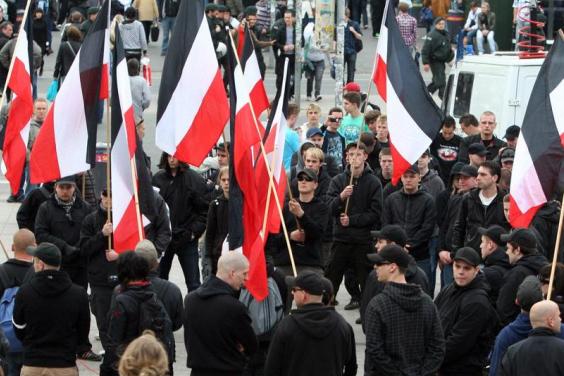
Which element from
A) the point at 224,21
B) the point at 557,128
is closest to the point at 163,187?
the point at 557,128

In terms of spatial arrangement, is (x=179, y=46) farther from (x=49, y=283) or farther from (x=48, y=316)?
(x=48, y=316)

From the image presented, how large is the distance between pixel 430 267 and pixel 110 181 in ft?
10.6

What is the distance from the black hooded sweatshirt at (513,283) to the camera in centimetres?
1037

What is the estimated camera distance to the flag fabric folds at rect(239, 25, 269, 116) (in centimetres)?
1250

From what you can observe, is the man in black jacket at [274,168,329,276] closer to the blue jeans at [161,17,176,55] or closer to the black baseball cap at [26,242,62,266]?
the black baseball cap at [26,242,62,266]

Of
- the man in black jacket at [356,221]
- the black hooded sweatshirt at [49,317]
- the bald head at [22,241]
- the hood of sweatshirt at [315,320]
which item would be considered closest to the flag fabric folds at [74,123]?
the bald head at [22,241]

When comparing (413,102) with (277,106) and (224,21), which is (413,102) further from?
(224,21)

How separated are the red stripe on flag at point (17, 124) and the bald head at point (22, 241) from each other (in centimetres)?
111

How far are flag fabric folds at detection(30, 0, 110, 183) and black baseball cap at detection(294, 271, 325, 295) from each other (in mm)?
3023

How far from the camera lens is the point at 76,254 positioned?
12062 mm

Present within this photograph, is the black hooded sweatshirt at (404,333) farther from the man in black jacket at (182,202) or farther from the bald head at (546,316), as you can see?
the man in black jacket at (182,202)

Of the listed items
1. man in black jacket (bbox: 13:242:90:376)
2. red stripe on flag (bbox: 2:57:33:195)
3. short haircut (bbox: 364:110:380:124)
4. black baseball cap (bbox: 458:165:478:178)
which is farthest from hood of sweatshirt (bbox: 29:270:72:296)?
short haircut (bbox: 364:110:380:124)

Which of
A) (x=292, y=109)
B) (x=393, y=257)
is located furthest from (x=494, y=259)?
(x=292, y=109)

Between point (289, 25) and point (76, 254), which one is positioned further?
point (289, 25)
